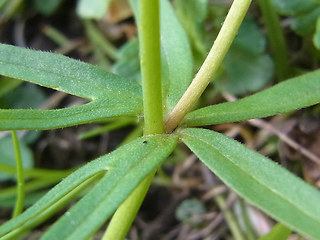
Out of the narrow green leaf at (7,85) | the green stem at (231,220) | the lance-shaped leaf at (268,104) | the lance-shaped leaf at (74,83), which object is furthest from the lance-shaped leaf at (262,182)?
the narrow green leaf at (7,85)

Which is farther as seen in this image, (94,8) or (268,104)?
(94,8)

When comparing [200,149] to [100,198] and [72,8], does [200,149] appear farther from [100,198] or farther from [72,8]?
[72,8]

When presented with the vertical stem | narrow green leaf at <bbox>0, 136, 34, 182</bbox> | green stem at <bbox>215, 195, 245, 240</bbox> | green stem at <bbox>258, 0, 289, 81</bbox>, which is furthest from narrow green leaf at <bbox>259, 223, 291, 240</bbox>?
narrow green leaf at <bbox>0, 136, 34, 182</bbox>

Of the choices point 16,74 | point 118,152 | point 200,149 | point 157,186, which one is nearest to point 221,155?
point 200,149

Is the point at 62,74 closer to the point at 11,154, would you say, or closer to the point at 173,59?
the point at 173,59

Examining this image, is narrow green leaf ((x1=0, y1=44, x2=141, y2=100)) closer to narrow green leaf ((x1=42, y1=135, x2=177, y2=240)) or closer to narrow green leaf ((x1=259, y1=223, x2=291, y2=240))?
narrow green leaf ((x1=42, y1=135, x2=177, y2=240))

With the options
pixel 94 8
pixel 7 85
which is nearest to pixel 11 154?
pixel 7 85
